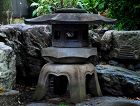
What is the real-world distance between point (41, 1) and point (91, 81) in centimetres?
468

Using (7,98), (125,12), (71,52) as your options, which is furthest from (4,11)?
(7,98)

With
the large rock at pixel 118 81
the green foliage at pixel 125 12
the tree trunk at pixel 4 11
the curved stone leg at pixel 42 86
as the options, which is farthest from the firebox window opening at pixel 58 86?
the tree trunk at pixel 4 11

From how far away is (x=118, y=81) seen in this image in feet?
20.4

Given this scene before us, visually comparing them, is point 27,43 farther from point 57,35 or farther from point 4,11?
point 4,11

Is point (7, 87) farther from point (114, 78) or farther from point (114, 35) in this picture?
point (114, 35)

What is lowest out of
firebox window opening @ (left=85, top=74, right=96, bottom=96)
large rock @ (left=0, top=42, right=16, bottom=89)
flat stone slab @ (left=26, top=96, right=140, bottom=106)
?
flat stone slab @ (left=26, top=96, right=140, bottom=106)

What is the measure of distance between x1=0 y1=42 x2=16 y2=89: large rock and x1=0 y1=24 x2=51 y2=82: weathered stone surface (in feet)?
3.48

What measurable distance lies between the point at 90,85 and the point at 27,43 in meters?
1.73

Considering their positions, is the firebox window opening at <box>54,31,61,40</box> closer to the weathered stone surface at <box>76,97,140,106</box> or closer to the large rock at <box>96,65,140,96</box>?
the large rock at <box>96,65,140,96</box>

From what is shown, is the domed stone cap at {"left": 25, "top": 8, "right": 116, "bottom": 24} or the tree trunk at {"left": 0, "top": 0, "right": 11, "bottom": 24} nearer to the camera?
the domed stone cap at {"left": 25, "top": 8, "right": 116, "bottom": 24}

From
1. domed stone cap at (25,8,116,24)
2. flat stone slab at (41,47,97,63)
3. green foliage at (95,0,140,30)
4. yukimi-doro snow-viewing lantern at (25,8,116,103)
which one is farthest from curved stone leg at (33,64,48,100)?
green foliage at (95,0,140,30)

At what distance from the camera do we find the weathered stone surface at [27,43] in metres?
7.00

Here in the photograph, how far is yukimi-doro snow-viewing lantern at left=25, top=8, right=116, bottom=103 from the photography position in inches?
222

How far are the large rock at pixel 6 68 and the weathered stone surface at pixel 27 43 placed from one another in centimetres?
106
